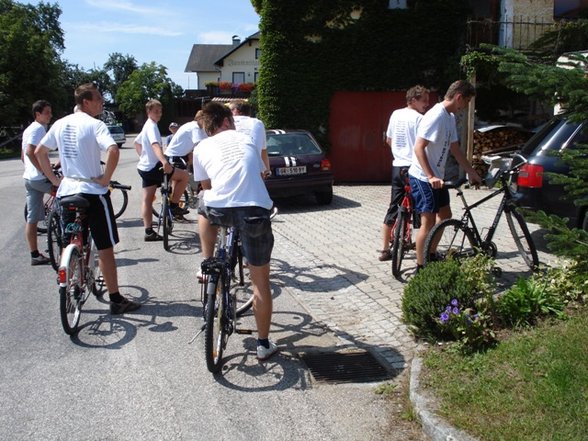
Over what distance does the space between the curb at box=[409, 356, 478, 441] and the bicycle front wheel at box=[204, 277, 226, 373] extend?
1.36 m

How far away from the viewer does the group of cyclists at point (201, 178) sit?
170 inches

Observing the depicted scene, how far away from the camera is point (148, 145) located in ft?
28.3

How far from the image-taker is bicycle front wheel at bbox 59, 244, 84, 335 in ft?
16.2

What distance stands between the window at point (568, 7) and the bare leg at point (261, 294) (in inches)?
539

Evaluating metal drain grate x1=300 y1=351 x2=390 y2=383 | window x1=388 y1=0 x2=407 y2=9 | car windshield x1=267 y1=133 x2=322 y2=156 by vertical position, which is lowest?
metal drain grate x1=300 y1=351 x2=390 y2=383

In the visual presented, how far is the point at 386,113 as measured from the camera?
635 inches

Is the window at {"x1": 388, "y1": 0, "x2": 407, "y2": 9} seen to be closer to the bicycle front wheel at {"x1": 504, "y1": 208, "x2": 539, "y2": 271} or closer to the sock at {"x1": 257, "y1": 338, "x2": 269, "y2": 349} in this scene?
the bicycle front wheel at {"x1": 504, "y1": 208, "x2": 539, "y2": 271}

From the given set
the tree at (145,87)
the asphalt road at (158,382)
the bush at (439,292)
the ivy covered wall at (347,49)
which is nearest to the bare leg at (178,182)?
the asphalt road at (158,382)

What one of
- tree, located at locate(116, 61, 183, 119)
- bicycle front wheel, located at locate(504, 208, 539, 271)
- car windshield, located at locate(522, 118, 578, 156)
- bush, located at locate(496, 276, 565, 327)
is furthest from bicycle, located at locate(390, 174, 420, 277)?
tree, located at locate(116, 61, 183, 119)

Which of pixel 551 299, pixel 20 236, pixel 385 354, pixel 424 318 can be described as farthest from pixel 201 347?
pixel 20 236

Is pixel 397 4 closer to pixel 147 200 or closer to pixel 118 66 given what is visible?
pixel 147 200

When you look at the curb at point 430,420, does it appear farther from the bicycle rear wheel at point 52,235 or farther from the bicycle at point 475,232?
the bicycle rear wheel at point 52,235

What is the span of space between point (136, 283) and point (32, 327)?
1.48 m

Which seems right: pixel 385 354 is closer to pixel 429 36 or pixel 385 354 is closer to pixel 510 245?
pixel 510 245
